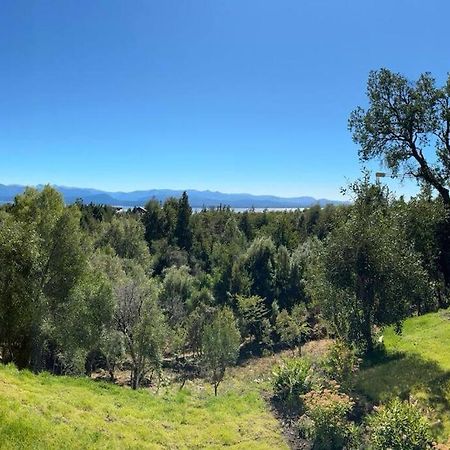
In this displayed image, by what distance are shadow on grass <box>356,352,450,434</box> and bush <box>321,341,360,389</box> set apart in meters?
0.76

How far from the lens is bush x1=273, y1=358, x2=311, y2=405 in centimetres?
1648

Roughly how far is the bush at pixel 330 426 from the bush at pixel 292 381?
2.24m

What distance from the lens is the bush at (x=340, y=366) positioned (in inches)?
678

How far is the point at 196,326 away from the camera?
47.2 meters

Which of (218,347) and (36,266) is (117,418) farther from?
(218,347)

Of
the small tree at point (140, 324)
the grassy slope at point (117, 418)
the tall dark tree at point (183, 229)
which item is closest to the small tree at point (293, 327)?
the small tree at point (140, 324)

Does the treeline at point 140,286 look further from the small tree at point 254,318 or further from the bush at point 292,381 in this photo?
the small tree at point 254,318

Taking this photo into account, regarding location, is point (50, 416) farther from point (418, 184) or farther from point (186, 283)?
point (186, 283)

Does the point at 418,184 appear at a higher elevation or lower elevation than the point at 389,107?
lower

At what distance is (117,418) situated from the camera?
42.7ft

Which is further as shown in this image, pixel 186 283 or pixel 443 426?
pixel 186 283

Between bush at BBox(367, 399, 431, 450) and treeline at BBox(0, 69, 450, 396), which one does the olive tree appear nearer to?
treeline at BBox(0, 69, 450, 396)

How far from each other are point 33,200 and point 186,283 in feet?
112

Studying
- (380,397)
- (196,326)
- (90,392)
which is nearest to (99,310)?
(90,392)
